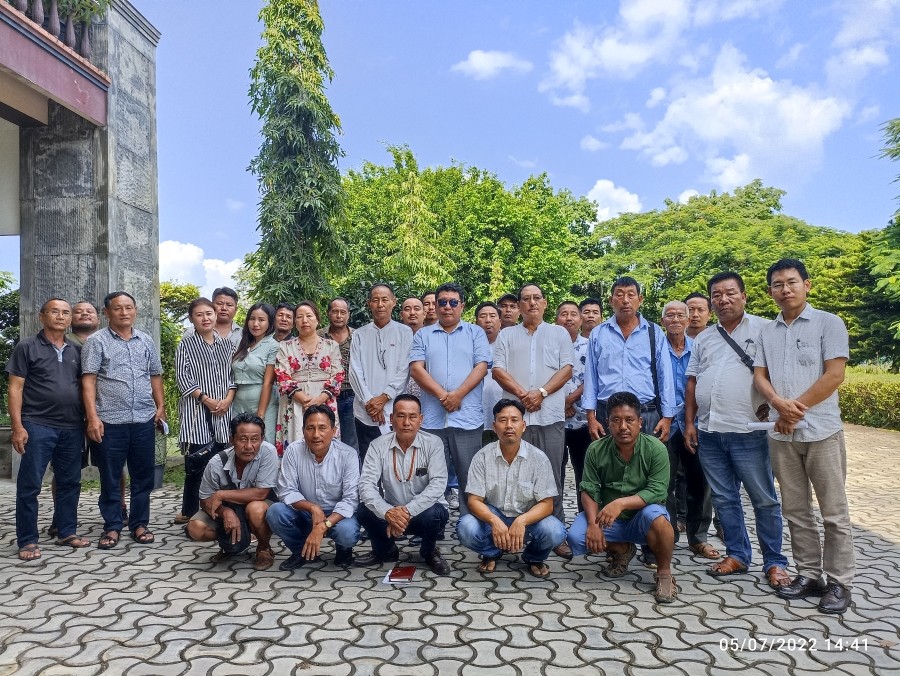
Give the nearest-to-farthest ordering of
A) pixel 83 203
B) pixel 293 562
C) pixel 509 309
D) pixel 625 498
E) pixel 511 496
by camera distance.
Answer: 1. pixel 625 498
2. pixel 511 496
3. pixel 293 562
4. pixel 509 309
5. pixel 83 203

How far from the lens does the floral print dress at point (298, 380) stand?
17.0 feet

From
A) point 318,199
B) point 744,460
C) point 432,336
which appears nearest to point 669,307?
point 744,460

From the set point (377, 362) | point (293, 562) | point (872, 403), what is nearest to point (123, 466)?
point (293, 562)

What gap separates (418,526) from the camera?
14.0ft

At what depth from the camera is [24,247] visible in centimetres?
703

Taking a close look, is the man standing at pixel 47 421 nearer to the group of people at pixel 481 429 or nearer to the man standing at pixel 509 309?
the group of people at pixel 481 429

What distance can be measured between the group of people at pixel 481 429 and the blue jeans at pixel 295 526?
0.01m

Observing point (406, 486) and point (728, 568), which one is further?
point (406, 486)

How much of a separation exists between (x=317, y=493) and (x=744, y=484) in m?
2.72

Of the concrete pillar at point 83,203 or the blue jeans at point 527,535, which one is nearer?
the blue jeans at point 527,535

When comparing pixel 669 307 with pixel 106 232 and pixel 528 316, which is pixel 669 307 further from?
pixel 106 232

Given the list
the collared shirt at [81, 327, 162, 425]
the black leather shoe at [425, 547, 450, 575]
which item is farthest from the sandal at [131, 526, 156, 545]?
the black leather shoe at [425, 547, 450, 575]

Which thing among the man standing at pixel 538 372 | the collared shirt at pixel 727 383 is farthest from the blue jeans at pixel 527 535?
the collared shirt at pixel 727 383

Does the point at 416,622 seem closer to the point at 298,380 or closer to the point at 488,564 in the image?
the point at 488,564
